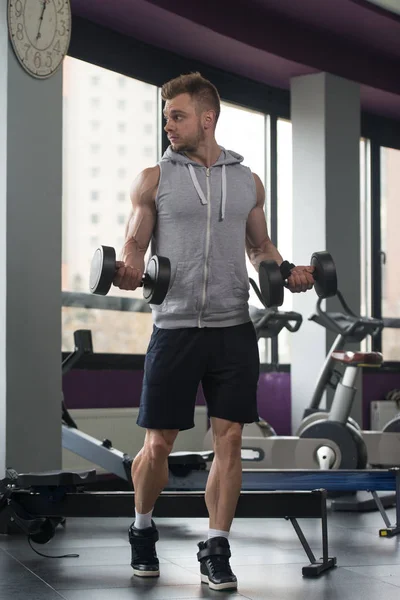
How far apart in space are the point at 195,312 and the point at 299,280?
13.9 inches

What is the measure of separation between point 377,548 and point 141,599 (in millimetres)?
1308

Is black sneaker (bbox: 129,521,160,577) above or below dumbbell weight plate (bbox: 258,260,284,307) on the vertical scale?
below

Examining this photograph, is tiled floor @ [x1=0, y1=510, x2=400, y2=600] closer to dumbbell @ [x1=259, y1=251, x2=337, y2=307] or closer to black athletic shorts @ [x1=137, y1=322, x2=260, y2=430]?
black athletic shorts @ [x1=137, y1=322, x2=260, y2=430]

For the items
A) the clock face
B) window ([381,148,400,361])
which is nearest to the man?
the clock face

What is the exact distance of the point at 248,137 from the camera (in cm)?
697

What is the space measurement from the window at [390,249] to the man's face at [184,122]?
16.7 ft

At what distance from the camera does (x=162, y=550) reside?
3.63 meters

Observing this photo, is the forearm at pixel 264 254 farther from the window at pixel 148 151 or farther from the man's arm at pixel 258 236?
the window at pixel 148 151

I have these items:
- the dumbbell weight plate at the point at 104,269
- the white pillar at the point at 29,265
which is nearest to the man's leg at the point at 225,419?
the dumbbell weight plate at the point at 104,269

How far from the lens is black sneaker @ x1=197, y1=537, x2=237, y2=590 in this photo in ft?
9.43

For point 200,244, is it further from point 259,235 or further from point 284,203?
point 284,203

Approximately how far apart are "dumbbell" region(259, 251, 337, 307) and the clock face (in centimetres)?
168

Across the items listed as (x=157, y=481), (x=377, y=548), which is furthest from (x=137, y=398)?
(x=157, y=481)

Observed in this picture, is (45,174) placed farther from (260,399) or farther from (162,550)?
(260,399)
